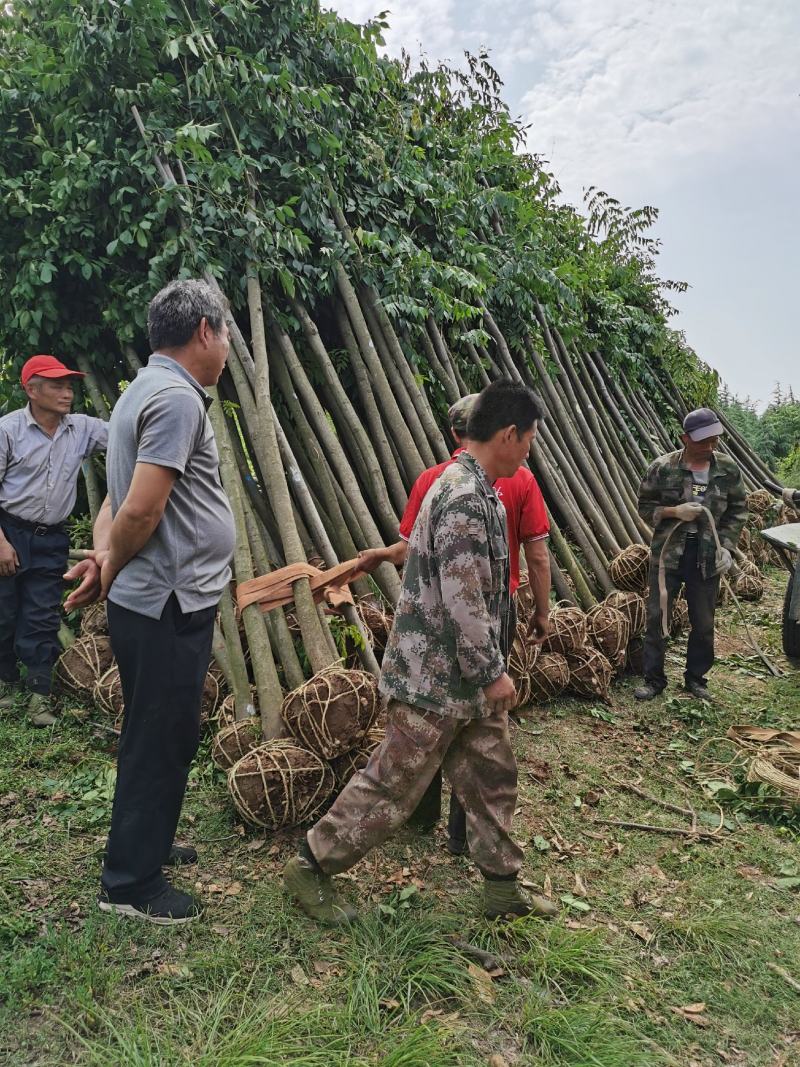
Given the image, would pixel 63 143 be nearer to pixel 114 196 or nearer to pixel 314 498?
pixel 114 196

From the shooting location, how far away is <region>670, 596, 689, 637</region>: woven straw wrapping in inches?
237

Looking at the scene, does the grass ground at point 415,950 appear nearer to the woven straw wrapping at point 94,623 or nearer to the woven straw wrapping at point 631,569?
the woven straw wrapping at point 94,623

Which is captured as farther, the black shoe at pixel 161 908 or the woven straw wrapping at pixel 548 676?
the woven straw wrapping at pixel 548 676

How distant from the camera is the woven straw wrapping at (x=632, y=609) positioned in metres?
5.53

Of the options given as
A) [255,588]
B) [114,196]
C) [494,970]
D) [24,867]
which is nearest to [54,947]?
[24,867]

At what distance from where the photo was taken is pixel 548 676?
4.79 m

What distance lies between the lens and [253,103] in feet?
16.0

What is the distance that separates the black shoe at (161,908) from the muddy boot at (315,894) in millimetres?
385

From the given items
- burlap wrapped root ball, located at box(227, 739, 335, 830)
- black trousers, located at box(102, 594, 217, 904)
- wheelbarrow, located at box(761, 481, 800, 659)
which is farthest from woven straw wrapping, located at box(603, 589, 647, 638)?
black trousers, located at box(102, 594, 217, 904)

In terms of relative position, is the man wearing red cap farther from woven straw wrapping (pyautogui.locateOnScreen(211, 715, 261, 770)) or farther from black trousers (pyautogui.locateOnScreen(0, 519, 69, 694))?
woven straw wrapping (pyautogui.locateOnScreen(211, 715, 261, 770))

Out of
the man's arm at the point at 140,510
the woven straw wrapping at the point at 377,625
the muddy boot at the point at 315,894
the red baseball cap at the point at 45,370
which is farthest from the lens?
the woven straw wrapping at the point at 377,625

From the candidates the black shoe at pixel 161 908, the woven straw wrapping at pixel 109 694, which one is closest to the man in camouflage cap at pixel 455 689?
the black shoe at pixel 161 908

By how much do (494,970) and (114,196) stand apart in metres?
4.82

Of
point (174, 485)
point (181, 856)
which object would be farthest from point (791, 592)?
point (174, 485)
